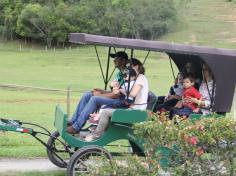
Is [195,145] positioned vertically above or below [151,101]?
above

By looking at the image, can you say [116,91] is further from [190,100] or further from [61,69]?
[61,69]

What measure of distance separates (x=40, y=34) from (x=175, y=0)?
29916 millimetres

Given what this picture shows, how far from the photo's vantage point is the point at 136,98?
28.1 ft

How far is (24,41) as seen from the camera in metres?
97.1

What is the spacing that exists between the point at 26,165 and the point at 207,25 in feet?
297

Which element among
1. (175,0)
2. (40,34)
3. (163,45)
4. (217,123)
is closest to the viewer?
(217,123)

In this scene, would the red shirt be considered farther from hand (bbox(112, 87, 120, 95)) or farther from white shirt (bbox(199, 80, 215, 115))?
hand (bbox(112, 87, 120, 95))

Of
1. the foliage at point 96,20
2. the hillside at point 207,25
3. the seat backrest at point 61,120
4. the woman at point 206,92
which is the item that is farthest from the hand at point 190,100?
the foliage at point 96,20

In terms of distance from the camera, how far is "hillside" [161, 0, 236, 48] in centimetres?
8674

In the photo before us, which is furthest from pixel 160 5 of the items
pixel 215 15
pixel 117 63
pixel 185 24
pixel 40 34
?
pixel 117 63

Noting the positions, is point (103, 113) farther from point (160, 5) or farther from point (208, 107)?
point (160, 5)

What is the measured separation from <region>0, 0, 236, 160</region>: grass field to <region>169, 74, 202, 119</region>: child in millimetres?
2750

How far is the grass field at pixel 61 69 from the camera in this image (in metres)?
18.3

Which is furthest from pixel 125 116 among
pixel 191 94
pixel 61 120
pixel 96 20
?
pixel 96 20
